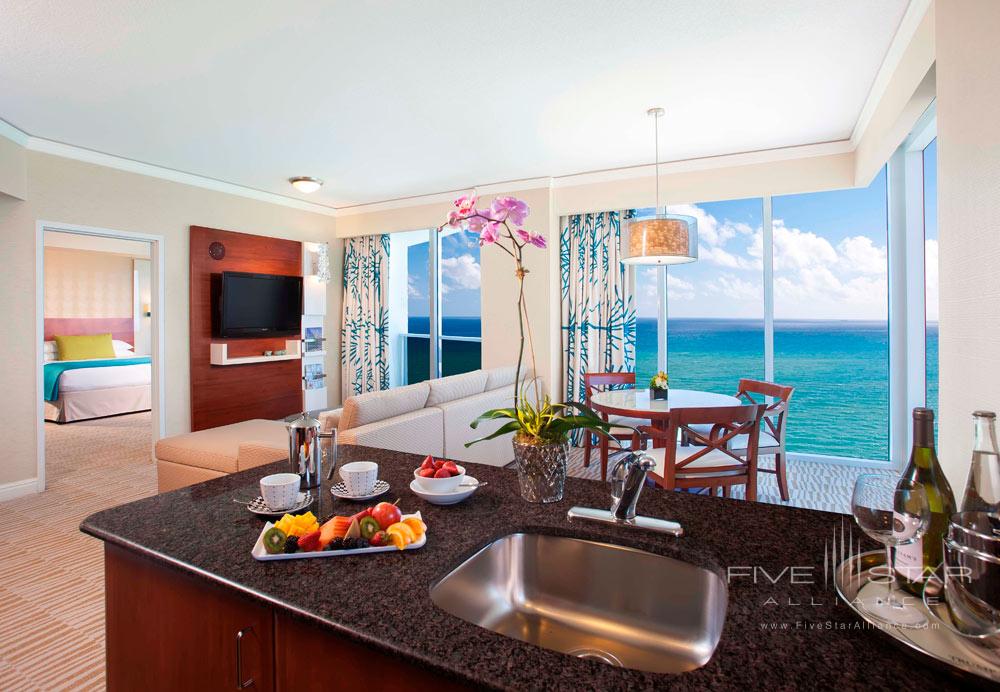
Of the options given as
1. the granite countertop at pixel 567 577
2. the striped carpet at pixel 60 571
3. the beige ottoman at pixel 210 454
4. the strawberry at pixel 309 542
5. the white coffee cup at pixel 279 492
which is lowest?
the striped carpet at pixel 60 571

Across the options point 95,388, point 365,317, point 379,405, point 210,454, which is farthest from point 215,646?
point 95,388

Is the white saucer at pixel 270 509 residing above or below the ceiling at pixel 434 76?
below

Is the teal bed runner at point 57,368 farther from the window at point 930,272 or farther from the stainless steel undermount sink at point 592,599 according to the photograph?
the window at point 930,272

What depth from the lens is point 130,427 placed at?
20.4 ft

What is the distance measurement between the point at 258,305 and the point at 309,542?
200 inches

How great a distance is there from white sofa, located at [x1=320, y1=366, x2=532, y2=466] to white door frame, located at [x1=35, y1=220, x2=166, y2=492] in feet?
8.31

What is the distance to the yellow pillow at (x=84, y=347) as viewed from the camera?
302 inches

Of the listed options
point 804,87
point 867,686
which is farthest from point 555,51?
point 867,686

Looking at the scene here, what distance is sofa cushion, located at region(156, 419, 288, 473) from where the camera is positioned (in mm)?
3270

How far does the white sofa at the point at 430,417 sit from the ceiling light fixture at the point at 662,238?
1.49 metres

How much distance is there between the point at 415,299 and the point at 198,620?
6.15 metres

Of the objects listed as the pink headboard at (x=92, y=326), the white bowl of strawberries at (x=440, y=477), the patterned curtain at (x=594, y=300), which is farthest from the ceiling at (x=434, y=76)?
the pink headboard at (x=92, y=326)

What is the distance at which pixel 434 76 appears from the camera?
3.09 m

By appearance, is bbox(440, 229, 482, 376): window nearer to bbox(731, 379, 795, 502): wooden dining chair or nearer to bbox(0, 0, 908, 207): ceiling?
bbox(0, 0, 908, 207): ceiling
